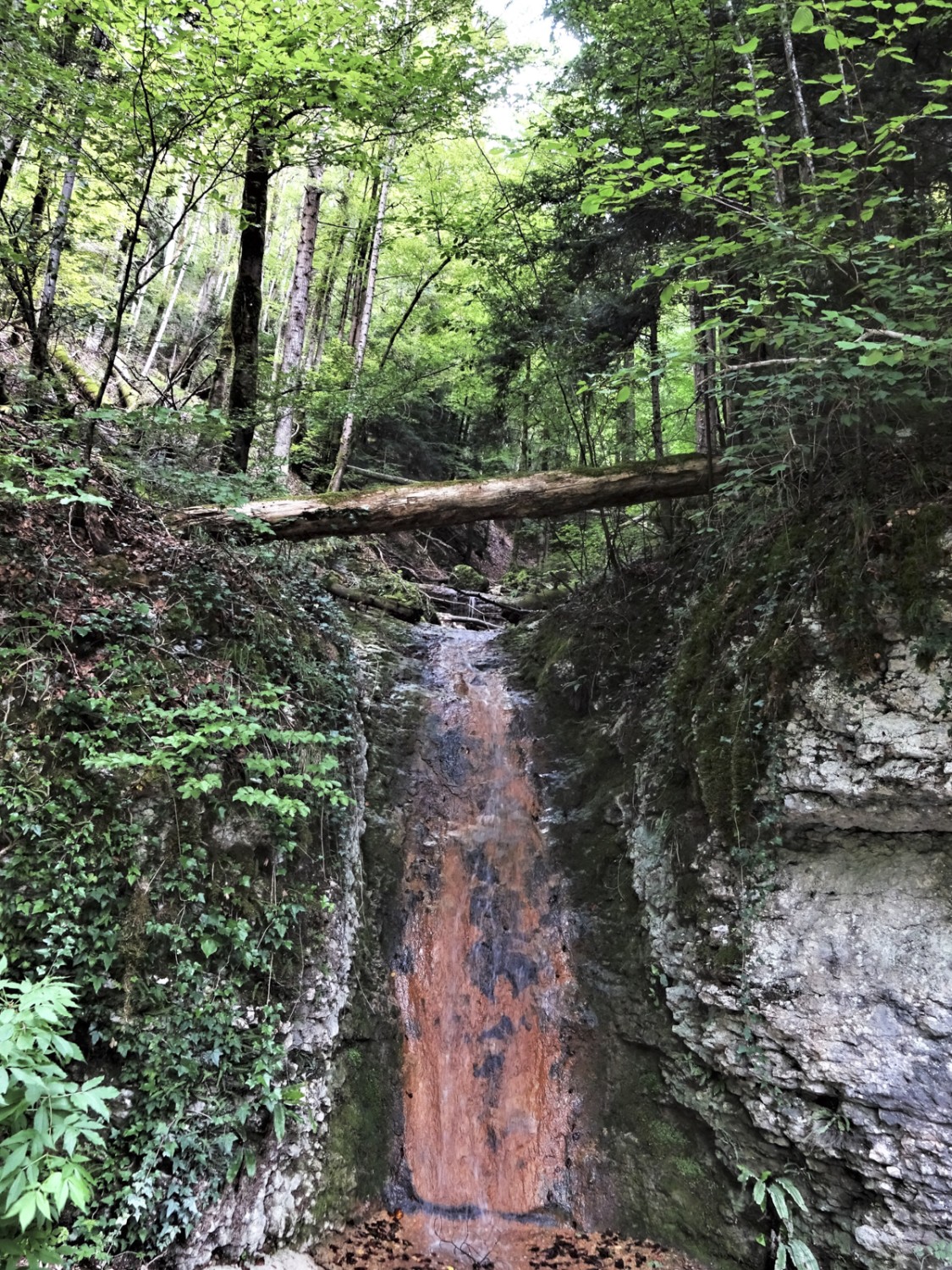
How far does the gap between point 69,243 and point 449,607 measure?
847 cm

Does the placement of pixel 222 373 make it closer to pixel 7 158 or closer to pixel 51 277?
pixel 51 277

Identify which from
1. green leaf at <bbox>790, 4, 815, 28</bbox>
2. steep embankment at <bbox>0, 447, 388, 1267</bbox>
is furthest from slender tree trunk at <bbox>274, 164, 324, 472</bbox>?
green leaf at <bbox>790, 4, 815, 28</bbox>

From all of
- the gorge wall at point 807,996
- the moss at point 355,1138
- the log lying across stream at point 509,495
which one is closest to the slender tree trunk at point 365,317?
the log lying across stream at point 509,495

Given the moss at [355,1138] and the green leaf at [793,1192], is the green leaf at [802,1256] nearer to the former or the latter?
the green leaf at [793,1192]

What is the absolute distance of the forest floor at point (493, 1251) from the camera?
14.9 ft

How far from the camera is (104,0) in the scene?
4574 millimetres

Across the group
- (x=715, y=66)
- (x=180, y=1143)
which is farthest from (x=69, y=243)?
(x=180, y=1143)

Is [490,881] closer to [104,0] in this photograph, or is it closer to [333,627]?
[333,627]

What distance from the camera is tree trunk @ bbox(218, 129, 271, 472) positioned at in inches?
298

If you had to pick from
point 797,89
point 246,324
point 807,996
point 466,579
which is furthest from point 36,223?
point 466,579

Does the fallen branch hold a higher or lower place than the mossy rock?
lower

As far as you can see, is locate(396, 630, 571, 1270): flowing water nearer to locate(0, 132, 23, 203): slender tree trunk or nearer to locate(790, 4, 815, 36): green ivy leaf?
locate(790, 4, 815, 36): green ivy leaf

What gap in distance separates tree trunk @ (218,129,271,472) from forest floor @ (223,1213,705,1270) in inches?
285

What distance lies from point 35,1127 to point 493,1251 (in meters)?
4.12
